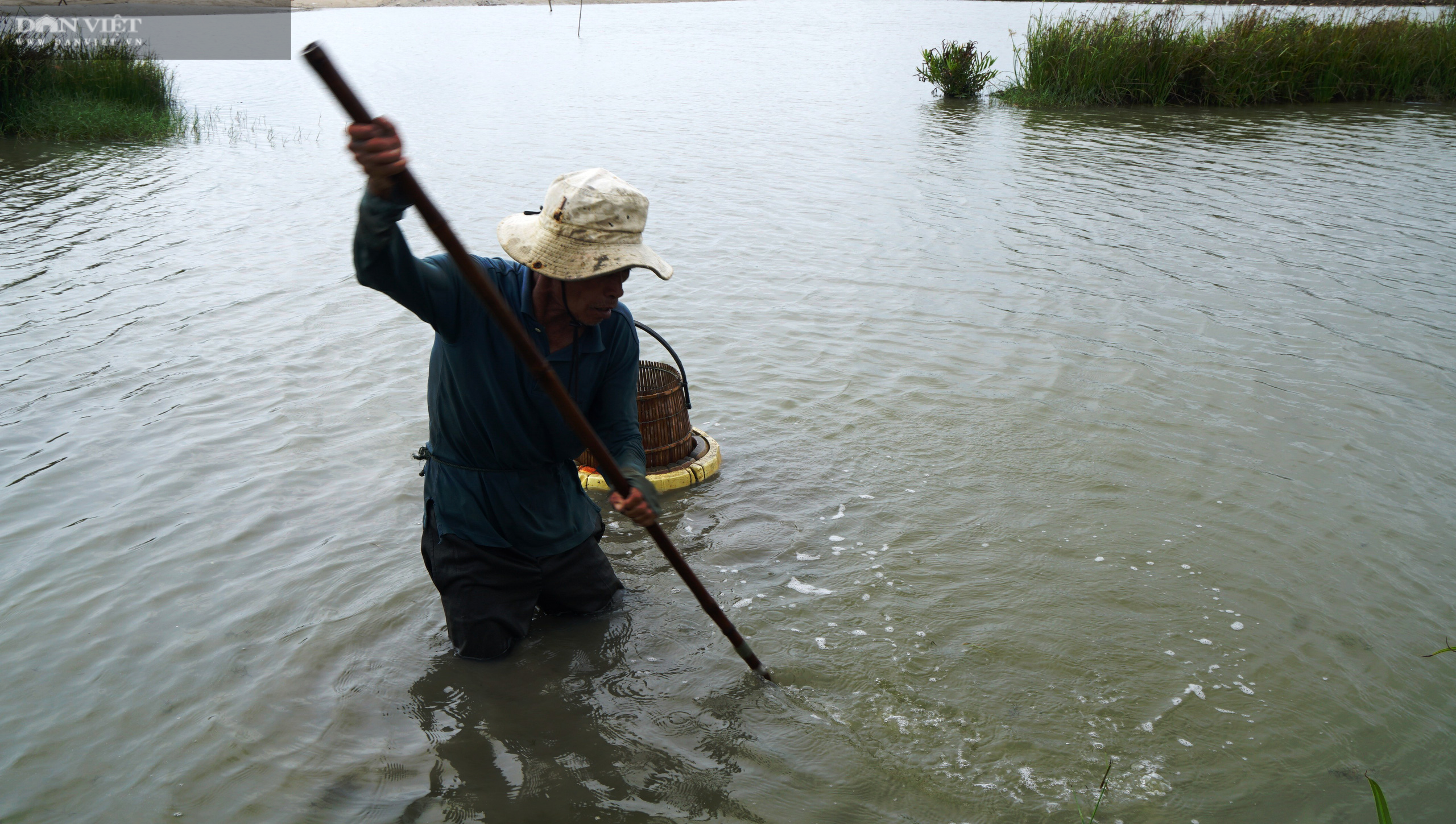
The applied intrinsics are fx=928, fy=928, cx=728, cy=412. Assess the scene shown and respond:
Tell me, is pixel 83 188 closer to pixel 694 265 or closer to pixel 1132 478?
pixel 694 265

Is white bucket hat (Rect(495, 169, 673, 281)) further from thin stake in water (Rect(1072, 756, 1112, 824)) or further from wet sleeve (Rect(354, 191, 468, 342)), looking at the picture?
thin stake in water (Rect(1072, 756, 1112, 824))

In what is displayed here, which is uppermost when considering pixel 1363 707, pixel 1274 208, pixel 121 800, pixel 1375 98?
pixel 1375 98

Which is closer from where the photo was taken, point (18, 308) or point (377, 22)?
point (18, 308)

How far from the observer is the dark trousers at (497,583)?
288 cm

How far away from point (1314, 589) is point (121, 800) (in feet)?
13.9

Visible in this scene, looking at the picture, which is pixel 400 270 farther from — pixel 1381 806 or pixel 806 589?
pixel 1381 806

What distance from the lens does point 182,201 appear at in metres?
9.67

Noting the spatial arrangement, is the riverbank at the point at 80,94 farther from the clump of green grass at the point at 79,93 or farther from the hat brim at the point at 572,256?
the hat brim at the point at 572,256

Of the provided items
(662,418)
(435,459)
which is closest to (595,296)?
(435,459)

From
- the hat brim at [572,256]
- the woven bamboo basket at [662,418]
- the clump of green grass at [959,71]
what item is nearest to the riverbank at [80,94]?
the woven bamboo basket at [662,418]

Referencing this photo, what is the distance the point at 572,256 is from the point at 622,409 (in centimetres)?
62

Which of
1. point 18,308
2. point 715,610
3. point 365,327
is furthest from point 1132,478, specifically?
point 18,308

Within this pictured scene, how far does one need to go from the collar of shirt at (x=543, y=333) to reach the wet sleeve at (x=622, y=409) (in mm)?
89

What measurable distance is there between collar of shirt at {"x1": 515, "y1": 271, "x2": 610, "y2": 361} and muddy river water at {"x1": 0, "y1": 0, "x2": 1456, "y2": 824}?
1.15 meters
